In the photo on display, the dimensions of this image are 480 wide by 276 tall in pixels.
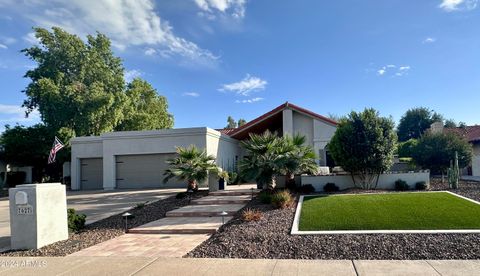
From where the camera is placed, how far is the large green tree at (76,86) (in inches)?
1163

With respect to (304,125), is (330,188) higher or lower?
lower

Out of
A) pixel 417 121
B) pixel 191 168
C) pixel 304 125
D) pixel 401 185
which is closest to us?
pixel 401 185

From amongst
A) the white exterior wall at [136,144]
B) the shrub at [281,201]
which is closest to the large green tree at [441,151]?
the shrub at [281,201]

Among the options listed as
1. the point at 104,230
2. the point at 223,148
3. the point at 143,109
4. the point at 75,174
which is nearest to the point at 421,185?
the point at 104,230

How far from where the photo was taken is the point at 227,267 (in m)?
6.01

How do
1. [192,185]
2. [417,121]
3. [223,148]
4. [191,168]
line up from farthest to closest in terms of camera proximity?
[417,121], [223,148], [192,185], [191,168]

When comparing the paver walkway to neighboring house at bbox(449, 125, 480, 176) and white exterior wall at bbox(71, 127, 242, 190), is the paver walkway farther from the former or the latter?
neighboring house at bbox(449, 125, 480, 176)

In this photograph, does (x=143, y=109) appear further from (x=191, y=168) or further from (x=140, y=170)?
(x=191, y=168)

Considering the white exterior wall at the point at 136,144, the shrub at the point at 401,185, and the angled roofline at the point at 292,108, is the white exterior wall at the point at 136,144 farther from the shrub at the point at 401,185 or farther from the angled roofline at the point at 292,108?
the shrub at the point at 401,185

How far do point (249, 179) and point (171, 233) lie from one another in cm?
399

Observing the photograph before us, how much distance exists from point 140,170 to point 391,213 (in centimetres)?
1801

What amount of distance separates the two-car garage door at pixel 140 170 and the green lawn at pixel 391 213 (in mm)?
14317

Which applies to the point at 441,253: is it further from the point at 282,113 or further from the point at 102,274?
the point at 282,113

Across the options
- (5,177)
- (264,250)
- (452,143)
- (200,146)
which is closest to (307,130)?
(200,146)
